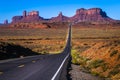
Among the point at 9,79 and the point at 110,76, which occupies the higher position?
the point at 9,79

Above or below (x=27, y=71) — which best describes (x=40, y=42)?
A: below

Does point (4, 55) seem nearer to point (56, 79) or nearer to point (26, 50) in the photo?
point (26, 50)

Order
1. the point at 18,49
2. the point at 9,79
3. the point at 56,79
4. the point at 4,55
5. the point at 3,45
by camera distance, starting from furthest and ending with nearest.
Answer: the point at 18,49 < the point at 3,45 < the point at 4,55 < the point at 56,79 < the point at 9,79

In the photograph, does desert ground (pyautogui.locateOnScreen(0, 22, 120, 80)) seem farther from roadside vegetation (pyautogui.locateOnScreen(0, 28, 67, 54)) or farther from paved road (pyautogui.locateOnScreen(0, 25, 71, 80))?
paved road (pyautogui.locateOnScreen(0, 25, 71, 80))

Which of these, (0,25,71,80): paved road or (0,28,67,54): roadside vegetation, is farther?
(0,28,67,54): roadside vegetation

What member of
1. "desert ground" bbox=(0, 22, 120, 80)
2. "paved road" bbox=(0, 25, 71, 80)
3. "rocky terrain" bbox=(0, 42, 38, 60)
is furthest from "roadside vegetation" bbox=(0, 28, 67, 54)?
"paved road" bbox=(0, 25, 71, 80)

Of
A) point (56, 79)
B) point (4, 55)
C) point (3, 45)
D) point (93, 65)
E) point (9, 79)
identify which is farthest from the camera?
point (3, 45)

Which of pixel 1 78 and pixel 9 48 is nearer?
pixel 1 78

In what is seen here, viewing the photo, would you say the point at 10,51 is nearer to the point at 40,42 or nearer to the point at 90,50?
Answer: the point at 90,50

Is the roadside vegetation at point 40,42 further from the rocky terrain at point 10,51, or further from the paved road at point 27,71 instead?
the paved road at point 27,71

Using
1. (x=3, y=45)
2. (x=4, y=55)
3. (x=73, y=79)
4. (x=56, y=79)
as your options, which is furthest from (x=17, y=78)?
(x=3, y=45)

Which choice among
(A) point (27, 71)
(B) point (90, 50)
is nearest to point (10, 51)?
(B) point (90, 50)

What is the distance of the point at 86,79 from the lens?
2011 cm

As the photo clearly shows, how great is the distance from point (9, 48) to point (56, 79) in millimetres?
32389
